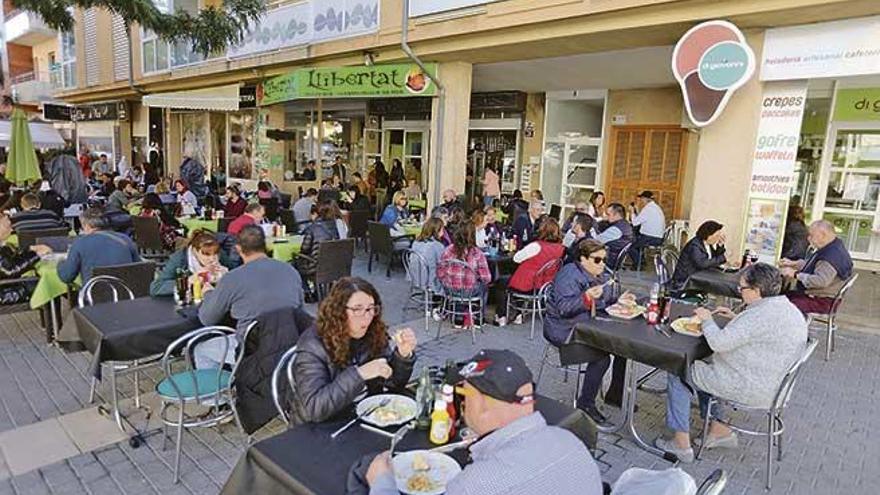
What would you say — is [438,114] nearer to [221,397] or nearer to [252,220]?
[252,220]

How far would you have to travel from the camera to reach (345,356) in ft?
8.81

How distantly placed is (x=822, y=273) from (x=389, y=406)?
541 cm

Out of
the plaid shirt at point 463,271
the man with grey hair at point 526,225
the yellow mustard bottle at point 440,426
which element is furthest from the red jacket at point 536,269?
the yellow mustard bottle at point 440,426

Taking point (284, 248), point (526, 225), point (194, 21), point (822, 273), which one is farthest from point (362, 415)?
point (194, 21)

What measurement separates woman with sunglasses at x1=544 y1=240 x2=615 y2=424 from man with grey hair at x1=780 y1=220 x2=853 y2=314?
10.1 feet

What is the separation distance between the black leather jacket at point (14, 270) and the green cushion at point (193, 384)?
3172mm

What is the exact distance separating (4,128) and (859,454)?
68.4 ft

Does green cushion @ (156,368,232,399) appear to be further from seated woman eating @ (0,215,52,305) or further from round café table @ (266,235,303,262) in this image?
round café table @ (266,235,303,262)

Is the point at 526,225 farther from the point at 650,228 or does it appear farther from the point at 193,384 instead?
the point at 193,384

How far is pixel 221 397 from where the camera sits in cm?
341

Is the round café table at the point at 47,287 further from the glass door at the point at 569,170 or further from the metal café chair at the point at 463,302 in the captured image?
the glass door at the point at 569,170

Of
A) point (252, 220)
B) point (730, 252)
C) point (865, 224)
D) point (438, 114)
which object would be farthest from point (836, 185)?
point (252, 220)

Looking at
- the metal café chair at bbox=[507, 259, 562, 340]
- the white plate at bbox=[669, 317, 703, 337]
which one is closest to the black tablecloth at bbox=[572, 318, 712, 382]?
the white plate at bbox=[669, 317, 703, 337]

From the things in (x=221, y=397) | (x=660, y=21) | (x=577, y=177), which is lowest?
(x=221, y=397)
